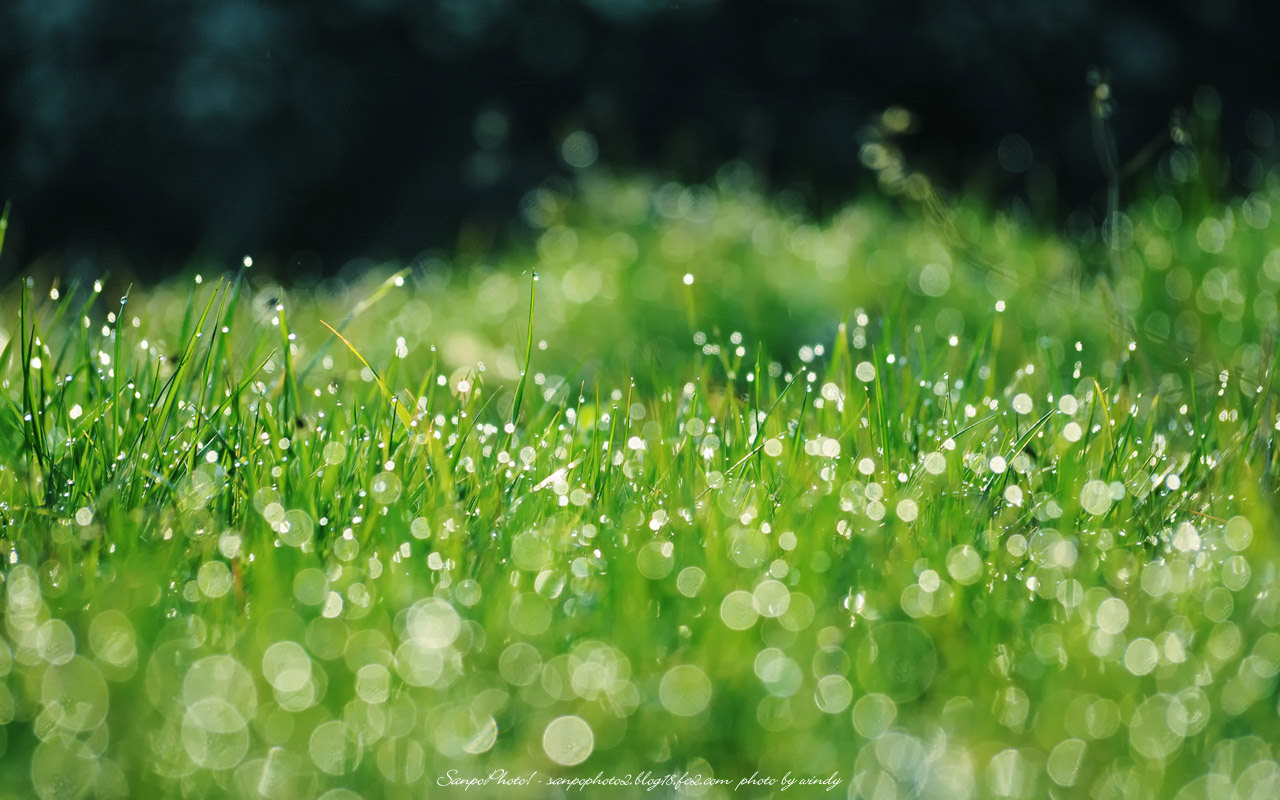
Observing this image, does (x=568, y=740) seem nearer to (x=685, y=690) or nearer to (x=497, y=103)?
(x=685, y=690)

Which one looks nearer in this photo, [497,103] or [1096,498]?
[1096,498]

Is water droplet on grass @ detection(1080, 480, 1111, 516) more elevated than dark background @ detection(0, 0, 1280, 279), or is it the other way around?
water droplet on grass @ detection(1080, 480, 1111, 516)

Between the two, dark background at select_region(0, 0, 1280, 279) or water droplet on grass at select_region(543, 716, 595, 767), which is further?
dark background at select_region(0, 0, 1280, 279)

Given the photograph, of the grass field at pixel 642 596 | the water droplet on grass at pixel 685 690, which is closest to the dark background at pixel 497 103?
the grass field at pixel 642 596

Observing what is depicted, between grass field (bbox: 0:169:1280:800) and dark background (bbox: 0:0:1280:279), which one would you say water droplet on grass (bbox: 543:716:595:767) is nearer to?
grass field (bbox: 0:169:1280:800)

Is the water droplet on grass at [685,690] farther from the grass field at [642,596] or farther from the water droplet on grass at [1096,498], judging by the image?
the water droplet on grass at [1096,498]

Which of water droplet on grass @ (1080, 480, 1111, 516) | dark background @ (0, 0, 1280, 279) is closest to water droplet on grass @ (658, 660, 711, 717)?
water droplet on grass @ (1080, 480, 1111, 516)

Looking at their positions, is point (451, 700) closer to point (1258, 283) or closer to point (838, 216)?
point (1258, 283)

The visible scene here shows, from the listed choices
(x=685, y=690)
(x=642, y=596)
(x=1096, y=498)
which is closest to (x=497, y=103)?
(x=1096, y=498)
